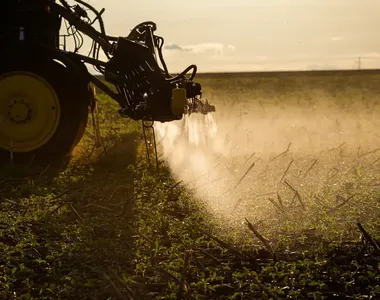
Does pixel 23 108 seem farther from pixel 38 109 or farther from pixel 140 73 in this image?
pixel 140 73

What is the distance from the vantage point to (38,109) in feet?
29.9

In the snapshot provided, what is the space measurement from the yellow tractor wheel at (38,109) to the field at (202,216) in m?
0.27

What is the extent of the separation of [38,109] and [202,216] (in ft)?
10.7

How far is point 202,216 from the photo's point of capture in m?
6.77

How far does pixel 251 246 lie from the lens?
576 cm

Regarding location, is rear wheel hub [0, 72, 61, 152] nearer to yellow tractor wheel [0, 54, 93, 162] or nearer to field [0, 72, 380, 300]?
yellow tractor wheel [0, 54, 93, 162]

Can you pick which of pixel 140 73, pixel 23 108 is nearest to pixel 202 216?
pixel 140 73

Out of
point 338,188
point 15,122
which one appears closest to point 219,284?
point 338,188

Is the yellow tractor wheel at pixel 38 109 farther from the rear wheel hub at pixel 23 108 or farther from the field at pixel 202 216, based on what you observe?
the field at pixel 202 216

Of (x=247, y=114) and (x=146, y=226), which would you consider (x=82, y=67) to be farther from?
(x=247, y=114)

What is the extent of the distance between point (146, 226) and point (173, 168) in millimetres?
2775

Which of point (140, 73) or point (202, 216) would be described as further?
point (140, 73)

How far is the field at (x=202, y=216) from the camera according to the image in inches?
197

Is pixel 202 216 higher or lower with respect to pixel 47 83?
lower
